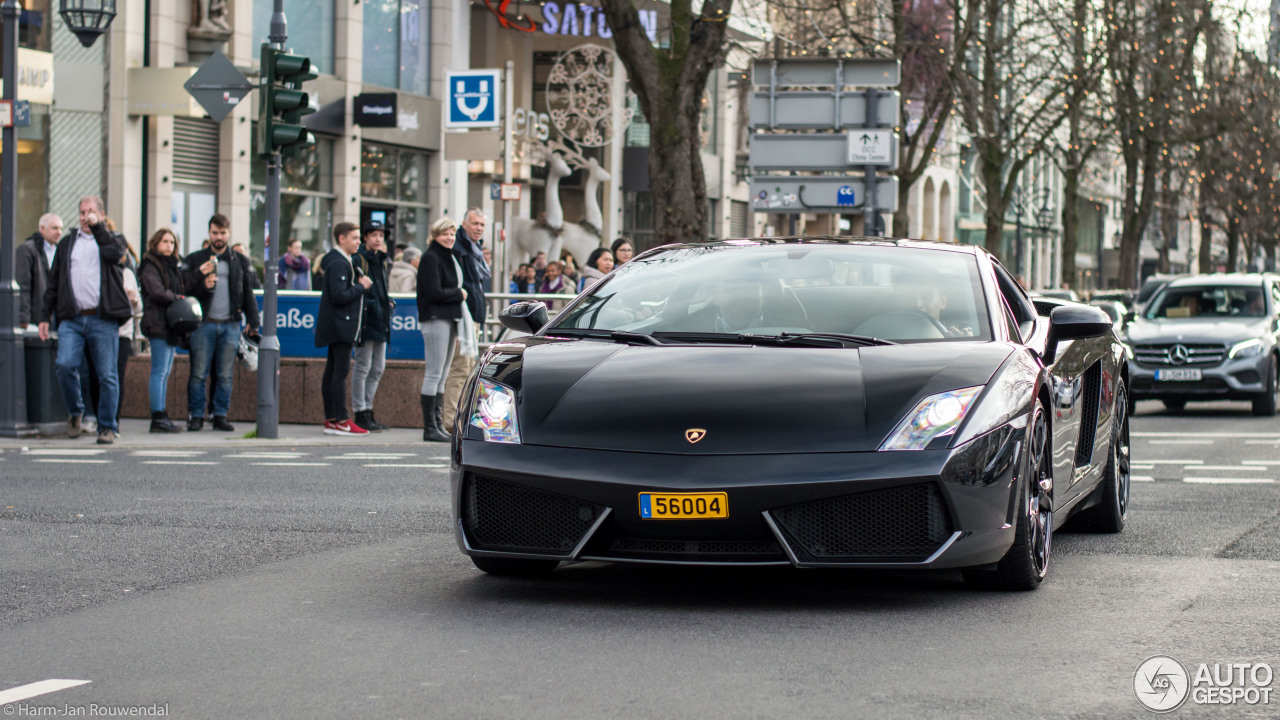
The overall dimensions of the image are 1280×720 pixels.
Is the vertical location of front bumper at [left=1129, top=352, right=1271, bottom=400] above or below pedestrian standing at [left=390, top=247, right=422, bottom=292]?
below

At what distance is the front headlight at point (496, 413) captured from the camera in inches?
248

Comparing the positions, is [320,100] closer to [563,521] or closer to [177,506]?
[177,506]

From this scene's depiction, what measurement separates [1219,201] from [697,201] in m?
47.2

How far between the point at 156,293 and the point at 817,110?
32.0 feet

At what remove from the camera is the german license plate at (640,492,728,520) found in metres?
5.94

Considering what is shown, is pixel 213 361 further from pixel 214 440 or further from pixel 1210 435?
pixel 1210 435

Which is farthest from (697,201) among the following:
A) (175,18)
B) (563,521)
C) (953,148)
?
(953,148)

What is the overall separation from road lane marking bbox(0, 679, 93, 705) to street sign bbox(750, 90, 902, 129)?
58.7 ft

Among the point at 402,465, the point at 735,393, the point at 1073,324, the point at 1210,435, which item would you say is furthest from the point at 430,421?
the point at 735,393

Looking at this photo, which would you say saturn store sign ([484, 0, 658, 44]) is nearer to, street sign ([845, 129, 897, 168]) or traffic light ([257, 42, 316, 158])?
street sign ([845, 129, 897, 168])

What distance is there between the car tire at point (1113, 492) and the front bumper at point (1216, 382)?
11.7 metres

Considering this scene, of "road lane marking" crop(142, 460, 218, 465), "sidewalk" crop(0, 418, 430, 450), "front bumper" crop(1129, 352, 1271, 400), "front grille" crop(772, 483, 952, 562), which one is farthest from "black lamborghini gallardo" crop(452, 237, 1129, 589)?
"front bumper" crop(1129, 352, 1271, 400)

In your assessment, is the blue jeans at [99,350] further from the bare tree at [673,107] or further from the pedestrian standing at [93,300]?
the bare tree at [673,107]

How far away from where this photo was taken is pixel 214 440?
49.9 feet
